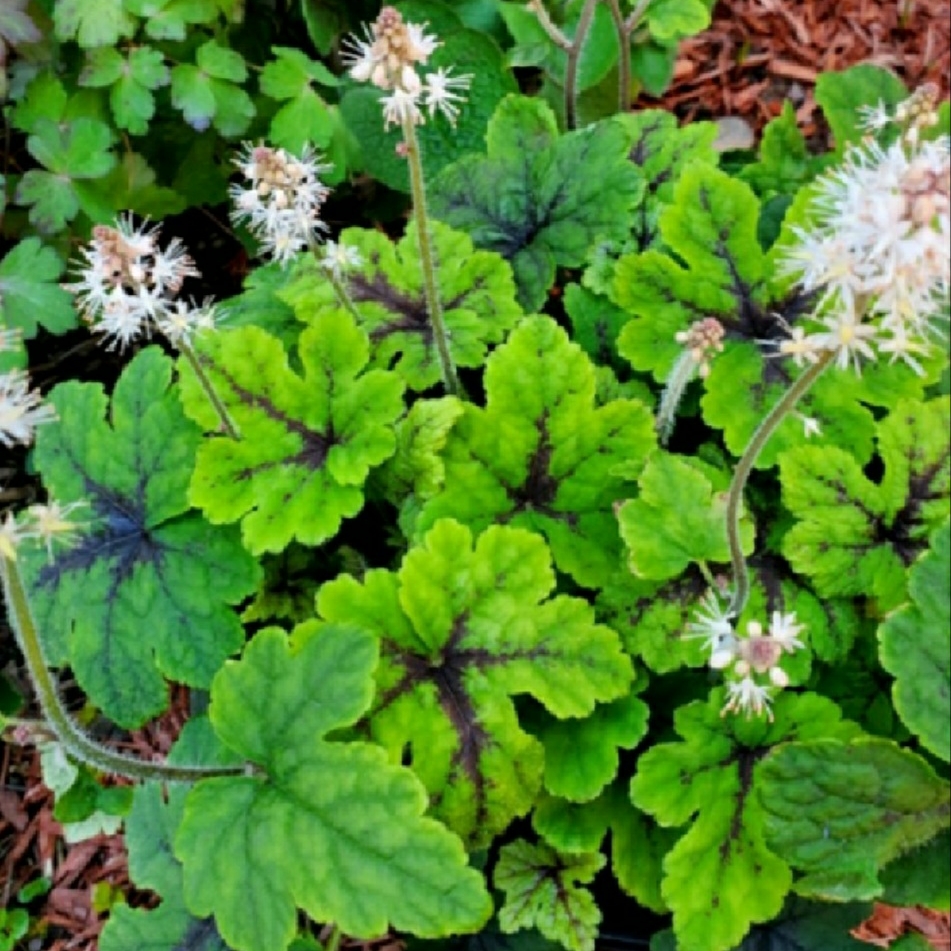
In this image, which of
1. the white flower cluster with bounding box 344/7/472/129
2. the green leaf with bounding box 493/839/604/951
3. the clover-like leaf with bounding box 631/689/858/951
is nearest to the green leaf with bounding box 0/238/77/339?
the white flower cluster with bounding box 344/7/472/129

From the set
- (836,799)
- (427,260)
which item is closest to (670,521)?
(836,799)

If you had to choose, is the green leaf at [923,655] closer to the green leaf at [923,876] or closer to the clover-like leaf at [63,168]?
the green leaf at [923,876]

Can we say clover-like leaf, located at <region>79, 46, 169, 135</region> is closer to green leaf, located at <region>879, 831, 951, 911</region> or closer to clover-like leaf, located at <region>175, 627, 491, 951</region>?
clover-like leaf, located at <region>175, 627, 491, 951</region>

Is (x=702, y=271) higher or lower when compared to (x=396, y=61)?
lower

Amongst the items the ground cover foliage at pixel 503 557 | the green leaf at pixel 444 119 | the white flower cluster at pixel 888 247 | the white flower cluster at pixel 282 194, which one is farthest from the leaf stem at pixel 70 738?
the green leaf at pixel 444 119

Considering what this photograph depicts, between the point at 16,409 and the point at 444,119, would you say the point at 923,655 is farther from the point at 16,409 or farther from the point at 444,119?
the point at 444,119

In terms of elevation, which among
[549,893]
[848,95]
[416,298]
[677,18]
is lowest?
[549,893]

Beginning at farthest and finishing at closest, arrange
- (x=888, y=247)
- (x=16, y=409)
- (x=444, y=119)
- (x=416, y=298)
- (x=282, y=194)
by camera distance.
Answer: (x=444, y=119) < (x=416, y=298) < (x=282, y=194) < (x=16, y=409) < (x=888, y=247)

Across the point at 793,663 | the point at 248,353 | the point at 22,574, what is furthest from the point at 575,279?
the point at 22,574
